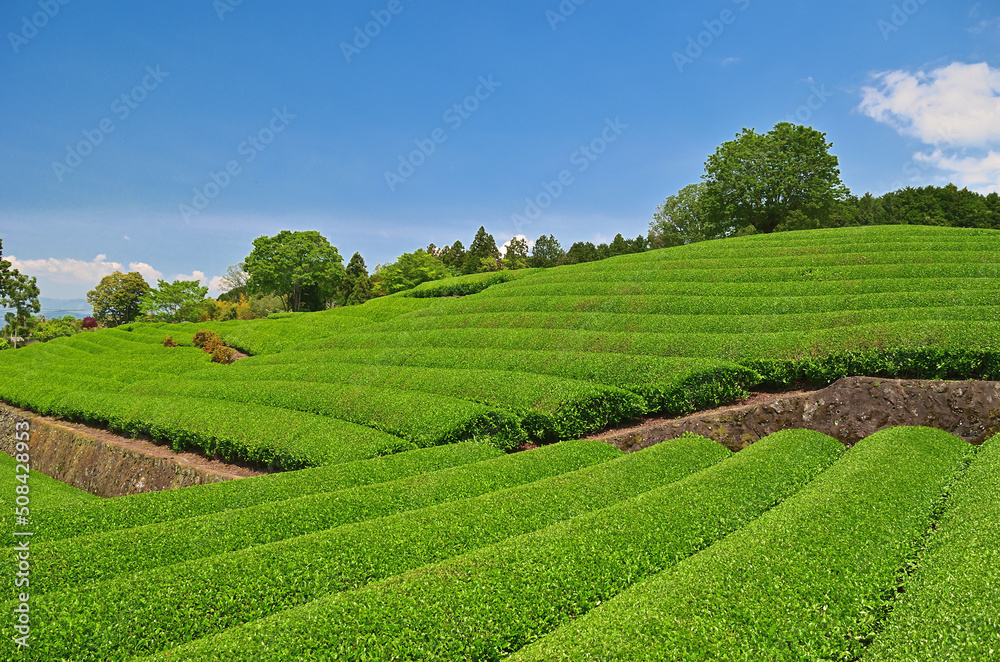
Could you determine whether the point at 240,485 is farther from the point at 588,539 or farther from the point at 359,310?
the point at 359,310

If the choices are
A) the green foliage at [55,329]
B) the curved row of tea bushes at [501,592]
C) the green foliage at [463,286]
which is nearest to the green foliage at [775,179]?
the green foliage at [463,286]

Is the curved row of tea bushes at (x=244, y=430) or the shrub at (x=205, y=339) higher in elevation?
the shrub at (x=205, y=339)

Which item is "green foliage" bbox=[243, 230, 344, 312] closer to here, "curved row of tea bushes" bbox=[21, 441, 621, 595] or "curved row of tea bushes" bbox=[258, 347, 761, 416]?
"curved row of tea bushes" bbox=[258, 347, 761, 416]

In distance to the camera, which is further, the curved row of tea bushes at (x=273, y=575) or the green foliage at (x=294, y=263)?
the green foliage at (x=294, y=263)

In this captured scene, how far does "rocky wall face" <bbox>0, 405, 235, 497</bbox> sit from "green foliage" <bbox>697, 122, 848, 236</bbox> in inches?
1994

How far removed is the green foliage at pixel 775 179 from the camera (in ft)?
161

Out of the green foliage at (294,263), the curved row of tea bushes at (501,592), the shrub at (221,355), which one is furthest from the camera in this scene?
the green foliage at (294,263)

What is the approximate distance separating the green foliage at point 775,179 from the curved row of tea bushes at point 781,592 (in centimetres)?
4615

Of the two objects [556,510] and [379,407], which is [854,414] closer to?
[556,510]

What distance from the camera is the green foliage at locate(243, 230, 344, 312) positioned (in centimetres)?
6962

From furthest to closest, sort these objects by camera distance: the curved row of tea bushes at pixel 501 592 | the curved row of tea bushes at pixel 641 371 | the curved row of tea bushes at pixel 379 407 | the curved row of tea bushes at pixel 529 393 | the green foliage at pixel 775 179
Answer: the green foliage at pixel 775 179, the curved row of tea bushes at pixel 641 371, the curved row of tea bushes at pixel 529 393, the curved row of tea bushes at pixel 379 407, the curved row of tea bushes at pixel 501 592

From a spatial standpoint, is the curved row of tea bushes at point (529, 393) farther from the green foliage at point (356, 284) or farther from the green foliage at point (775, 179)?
the green foliage at point (356, 284)

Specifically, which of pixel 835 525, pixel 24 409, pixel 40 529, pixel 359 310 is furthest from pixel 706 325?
pixel 24 409

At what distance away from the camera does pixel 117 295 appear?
78.8 metres
